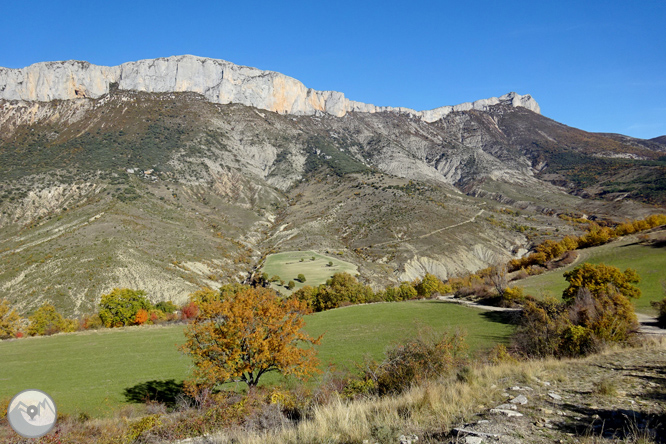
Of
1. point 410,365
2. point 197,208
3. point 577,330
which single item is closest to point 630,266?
point 577,330

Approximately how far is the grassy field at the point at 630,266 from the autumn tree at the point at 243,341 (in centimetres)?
2853

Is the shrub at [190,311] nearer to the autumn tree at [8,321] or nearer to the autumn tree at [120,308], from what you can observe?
the autumn tree at [120,308]

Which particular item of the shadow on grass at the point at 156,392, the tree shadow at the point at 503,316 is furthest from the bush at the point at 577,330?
the shadow on grass at the point at 156,392

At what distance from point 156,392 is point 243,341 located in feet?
31.9

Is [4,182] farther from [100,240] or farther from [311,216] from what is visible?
[311,216]

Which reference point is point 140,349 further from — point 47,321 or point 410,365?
point 47,321

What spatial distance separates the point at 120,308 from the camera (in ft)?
172

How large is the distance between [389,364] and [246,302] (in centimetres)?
617

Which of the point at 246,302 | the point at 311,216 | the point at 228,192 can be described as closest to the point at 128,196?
the point at 228,192

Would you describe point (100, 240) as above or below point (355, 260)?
above

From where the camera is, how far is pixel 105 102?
198000 millimetres

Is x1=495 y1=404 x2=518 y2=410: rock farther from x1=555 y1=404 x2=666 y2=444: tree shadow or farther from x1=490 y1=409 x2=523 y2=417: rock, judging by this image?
x1=555 y1=404 x2=666 y2=444: tree shadow

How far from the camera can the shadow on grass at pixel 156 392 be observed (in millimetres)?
18203

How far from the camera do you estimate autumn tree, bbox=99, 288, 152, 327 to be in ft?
169
